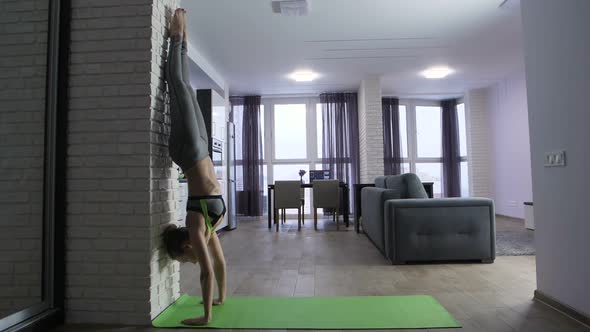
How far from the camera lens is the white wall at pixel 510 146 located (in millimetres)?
6493

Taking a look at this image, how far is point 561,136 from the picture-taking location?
2.01 meters

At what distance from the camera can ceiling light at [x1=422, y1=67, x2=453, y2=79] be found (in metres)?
6.35

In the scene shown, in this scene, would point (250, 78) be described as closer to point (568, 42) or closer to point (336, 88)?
point (336, 88)

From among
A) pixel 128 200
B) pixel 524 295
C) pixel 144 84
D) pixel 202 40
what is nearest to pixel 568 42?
pixel 524 295

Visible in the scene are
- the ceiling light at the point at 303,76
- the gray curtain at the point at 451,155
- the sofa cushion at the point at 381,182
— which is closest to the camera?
the sofa cushion at the point at 381,182

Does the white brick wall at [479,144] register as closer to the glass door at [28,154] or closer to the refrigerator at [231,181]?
the refrigerator at [231,181]

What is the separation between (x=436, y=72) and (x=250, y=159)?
4031 mm

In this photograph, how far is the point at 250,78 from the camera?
675 centimetres

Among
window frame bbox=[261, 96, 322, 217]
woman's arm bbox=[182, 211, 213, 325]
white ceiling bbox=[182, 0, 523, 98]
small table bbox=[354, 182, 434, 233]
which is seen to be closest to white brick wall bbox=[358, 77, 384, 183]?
white ceiling bbox=[182, 0, 523, 98]

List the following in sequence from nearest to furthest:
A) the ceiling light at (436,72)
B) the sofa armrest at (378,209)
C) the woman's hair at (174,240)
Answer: the woman's hair at (174,240)
the sofa armrest at (378,209)
the ceiling light at (436,72)

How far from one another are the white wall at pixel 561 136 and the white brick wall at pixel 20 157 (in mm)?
2810

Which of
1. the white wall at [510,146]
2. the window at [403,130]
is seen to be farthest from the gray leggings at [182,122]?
the window at [403,130]

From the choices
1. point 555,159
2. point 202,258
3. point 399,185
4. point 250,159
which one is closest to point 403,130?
point 250,159

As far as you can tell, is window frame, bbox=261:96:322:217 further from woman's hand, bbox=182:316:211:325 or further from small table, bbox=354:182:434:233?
woman's hand, bbox=182:316:211:325
